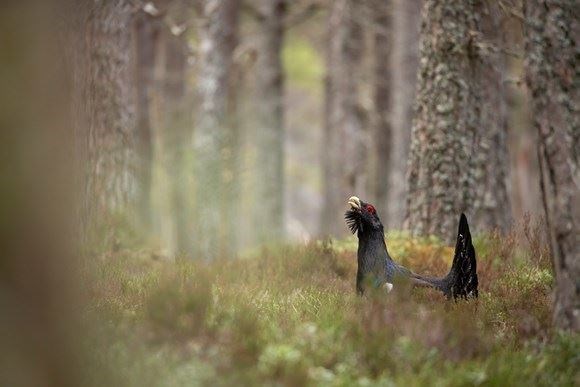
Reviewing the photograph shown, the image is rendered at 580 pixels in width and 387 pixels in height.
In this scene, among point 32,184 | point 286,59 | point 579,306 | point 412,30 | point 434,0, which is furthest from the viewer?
point 286,59

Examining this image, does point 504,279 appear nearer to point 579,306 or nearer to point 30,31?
point 579,306

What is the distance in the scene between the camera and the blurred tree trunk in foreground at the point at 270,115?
2022cm

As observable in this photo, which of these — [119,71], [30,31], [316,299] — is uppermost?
[119,71]

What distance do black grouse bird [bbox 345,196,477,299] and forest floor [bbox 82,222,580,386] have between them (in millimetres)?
210

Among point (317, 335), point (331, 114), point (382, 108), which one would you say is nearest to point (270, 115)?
point (331, 114)

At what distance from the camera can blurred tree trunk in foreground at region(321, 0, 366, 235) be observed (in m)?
19.0

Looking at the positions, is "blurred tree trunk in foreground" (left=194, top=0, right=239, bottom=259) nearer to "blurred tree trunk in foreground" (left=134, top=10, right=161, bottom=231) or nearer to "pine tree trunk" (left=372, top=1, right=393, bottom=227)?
"blurred tree trunk in foreground" (left=134, top=10, right=161, bottom=231)

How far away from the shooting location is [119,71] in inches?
414

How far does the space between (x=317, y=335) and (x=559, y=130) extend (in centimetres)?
241

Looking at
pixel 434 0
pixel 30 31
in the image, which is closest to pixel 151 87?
pixel 434 0

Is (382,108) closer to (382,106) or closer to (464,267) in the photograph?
(382,106)

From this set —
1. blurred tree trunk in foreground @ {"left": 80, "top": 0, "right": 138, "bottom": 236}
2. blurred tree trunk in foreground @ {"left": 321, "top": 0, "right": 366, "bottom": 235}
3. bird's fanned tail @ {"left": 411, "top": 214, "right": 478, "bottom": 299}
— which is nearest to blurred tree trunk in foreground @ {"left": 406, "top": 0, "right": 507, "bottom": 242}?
bird's fanned tail @ {"left": 411, "top": 214, "right": 478, "bottom": 299}

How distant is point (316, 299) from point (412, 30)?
11.4 meters

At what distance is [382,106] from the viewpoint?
2239cm
